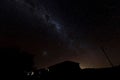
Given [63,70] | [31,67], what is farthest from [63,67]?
[31,67]

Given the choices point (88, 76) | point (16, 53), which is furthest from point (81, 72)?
point (16, 53)

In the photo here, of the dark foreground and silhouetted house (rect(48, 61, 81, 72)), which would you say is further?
silhouetted house (rect(48, 61, 81, 72))

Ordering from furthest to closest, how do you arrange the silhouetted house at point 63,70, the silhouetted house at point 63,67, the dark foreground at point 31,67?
1. the silhouetted house at point 63,67
2. the silhouetted house at point 63,70
3. the dark foreground at point 31,67

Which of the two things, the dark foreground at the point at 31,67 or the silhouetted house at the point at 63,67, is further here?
the silhouetted house at the point at 63,67

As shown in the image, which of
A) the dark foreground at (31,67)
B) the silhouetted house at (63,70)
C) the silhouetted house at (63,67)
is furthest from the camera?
the silhouetted house at (63,67)

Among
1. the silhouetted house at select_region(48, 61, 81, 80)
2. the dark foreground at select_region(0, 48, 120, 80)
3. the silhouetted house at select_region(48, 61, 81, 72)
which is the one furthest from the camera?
the silhouetted house at select_region(48, 61, 81, 72)

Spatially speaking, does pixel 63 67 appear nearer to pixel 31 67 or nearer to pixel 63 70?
pixel 63 70

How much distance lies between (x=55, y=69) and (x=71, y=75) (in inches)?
393

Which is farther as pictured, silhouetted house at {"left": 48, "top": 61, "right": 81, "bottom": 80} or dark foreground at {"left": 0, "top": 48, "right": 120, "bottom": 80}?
silhouetted house at {"left": 48, "top": 61, "right": 81, "bottom": 80}

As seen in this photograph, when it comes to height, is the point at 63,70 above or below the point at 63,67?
below

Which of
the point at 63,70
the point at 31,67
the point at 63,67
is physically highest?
the point at 31,67

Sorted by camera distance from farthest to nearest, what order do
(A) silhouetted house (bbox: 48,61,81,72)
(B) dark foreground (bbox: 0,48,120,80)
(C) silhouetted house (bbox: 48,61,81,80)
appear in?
(A) silhouetted house (bbox: 48,61,81,72) < (C) silhouetted house (bbox: 48,61,81,80) < (B) dark foreground (bbox: 0,48,120,80)

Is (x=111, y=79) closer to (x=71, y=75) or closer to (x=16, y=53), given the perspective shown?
(x=71, y=75)

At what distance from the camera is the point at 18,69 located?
3047cm
